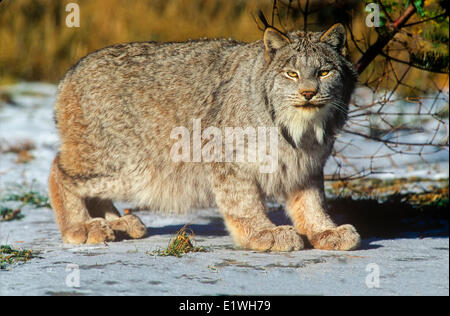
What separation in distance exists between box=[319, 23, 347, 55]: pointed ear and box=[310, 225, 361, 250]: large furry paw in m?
1.18

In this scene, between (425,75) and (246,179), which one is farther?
(425,75)

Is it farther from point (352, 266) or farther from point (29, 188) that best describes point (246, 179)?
point (29, 188)

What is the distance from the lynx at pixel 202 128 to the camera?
14.1ft

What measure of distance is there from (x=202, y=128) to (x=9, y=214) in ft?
6.50

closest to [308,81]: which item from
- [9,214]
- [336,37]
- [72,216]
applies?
[336,37]

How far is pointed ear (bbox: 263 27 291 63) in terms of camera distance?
4340mm

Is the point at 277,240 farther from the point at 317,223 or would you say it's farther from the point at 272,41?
the point at 272,41

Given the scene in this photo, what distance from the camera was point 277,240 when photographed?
4277 millimetres

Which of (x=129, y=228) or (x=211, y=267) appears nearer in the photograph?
(x=211, y=267)

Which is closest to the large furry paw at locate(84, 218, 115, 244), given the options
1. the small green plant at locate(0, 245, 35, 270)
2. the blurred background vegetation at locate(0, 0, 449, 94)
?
the small green plant at locate(0, 245, 35, 270)

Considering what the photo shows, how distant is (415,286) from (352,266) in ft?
1.61

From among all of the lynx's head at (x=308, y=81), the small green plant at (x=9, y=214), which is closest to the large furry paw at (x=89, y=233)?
the small green plant at (x=9, y=214)

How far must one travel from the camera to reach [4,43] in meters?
11.6

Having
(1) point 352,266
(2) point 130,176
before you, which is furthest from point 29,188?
(1) point 352,266
